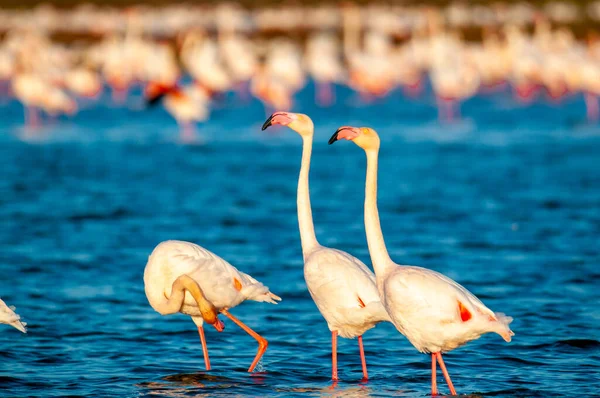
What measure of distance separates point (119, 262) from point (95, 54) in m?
23.9

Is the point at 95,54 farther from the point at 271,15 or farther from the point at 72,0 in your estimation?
the point at 72,0

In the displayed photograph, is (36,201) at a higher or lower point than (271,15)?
lower

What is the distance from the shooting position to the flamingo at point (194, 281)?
6.84 metres

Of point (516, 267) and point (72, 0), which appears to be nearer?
point (516, 267)

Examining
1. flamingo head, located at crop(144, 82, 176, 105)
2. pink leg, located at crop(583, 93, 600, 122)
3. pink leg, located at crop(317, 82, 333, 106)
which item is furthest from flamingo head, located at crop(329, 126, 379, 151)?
pink leg, located at crop(317, 82, 333, 106)

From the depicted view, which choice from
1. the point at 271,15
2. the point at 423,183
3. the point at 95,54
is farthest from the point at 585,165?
the point at 271,15

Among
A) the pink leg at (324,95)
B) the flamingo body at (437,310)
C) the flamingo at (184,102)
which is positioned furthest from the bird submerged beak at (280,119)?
the pink leg at (324,95)

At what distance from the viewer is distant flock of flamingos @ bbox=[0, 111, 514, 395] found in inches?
236

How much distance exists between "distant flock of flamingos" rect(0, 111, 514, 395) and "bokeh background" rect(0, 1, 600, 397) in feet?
1.35

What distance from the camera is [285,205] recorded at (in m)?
13.8

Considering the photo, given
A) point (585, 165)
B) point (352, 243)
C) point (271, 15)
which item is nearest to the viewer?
point (352, 243)

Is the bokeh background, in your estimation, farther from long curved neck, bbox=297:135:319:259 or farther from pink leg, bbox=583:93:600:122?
long curved neck, bbox=297:135:319:259

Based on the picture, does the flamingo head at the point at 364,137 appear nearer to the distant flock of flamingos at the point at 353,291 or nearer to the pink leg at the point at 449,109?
the distant flock of flamingos at the point at 353,291

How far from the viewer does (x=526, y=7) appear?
57406mm
